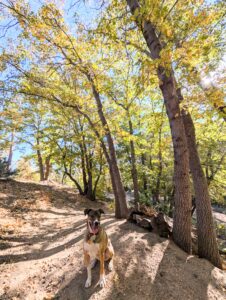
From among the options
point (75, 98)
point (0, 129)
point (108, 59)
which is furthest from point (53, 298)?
point (0, 129)

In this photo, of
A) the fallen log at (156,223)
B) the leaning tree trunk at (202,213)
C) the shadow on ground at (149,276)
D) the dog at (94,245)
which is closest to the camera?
the shadow on ground at (149,276)

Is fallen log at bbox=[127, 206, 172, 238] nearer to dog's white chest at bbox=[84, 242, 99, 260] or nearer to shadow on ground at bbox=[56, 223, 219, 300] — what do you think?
shadow on ground at bbox=[56, 223, 219, 300]

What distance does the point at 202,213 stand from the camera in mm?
4254

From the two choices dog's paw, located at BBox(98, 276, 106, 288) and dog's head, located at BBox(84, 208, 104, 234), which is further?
dog's head, located at BBox(84, 208, 104, 234)

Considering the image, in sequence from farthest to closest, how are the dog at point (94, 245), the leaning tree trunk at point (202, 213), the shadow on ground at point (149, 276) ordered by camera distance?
the leaning tree trunk at point (202, 213) < the dog at point (94, 245) < the shadow on ground at point (149, 276)

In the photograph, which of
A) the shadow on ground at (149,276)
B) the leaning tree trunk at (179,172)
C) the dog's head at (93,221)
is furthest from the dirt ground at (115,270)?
the dog's head at (93,221)

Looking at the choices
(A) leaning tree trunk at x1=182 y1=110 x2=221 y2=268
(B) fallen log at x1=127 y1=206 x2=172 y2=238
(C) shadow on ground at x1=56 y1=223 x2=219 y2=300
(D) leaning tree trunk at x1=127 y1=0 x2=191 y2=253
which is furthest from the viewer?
(B) fallen log at x1=127 y1=206 x2=172 y2=238

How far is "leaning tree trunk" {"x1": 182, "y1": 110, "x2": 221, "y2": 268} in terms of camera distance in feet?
13.2

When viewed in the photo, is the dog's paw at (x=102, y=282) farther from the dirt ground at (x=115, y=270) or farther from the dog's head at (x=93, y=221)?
the dog's head at (x=93, y=221)

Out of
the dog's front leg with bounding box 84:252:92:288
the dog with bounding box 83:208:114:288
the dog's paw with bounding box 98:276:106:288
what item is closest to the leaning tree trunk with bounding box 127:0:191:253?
the dog with bounding box 83:208:114:288

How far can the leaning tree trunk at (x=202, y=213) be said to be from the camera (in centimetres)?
403

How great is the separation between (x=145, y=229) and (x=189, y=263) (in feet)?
4.25

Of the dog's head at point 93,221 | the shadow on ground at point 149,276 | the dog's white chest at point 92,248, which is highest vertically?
the dog's head at point 93,221

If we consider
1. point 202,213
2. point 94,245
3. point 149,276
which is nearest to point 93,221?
point 94,245
